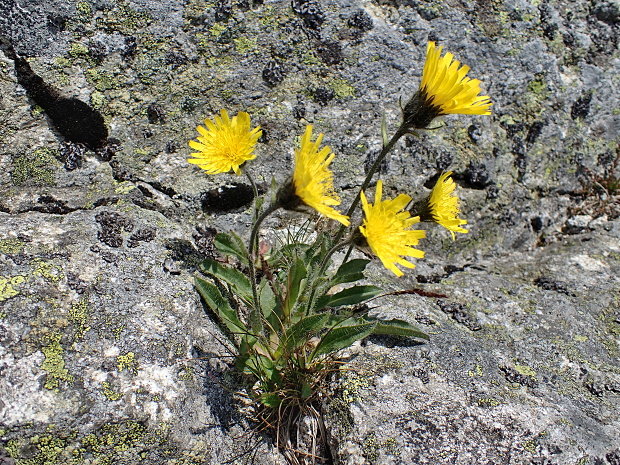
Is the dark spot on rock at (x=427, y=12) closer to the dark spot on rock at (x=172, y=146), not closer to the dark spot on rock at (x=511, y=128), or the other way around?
the dark spot on rock at (x=511, y=128)

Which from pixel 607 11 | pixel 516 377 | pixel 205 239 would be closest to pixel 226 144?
pixel 205 239

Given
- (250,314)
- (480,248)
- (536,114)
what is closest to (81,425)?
(250,314)

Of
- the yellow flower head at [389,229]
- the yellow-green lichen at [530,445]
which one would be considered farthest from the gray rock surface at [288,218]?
the yellow flower head at [389,229]

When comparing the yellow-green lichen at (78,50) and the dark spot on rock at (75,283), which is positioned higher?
the yellow-green lichen at (78,50)

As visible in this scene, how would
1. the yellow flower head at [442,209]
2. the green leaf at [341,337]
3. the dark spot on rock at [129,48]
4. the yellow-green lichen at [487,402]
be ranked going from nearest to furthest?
the yellow-green lichen at [487,402] → the green leaf at [341,337] → the yellow flower head at [442,209] → the dark spot on rock at [129,48]

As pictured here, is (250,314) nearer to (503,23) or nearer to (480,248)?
(480,248)

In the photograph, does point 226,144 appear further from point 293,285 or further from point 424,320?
point 424,320

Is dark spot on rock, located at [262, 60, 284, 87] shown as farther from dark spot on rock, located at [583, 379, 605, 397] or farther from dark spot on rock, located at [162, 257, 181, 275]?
dark spot on rock, located at [583, 379, 605, 397]
